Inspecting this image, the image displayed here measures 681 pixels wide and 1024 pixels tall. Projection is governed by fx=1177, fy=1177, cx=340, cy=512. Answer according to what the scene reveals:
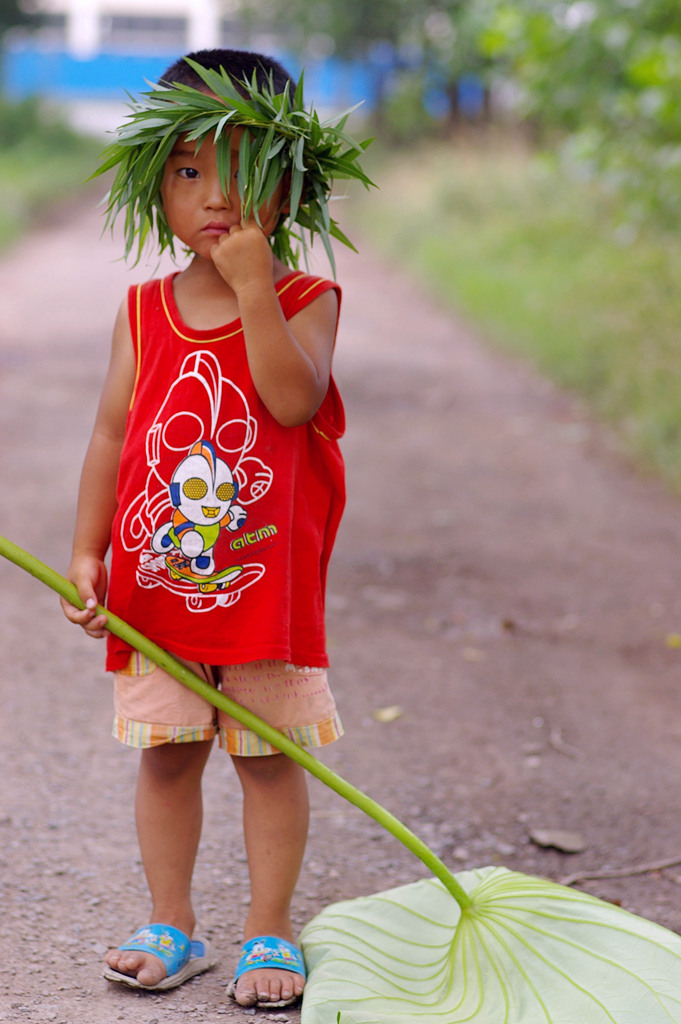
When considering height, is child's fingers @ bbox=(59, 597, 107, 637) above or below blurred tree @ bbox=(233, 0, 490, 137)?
below

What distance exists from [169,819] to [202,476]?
0.59 m

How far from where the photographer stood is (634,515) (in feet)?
15.4

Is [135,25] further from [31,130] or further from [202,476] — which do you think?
[202,476]

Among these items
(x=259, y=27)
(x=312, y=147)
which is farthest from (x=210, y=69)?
(x=259, y=27)

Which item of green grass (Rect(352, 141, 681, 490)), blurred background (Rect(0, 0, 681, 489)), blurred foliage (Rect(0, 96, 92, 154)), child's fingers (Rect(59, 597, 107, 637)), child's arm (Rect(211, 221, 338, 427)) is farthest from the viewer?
blurred foliage (Rect(0, 96, 92, 154))

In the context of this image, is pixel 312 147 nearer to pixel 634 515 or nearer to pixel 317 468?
pixel 317 468

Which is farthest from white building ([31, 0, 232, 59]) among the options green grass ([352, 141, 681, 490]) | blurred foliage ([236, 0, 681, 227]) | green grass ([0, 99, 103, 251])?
blurred foliage ([236, 0, 681, 227])

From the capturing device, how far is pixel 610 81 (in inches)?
294

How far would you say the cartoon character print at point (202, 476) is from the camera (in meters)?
1.74

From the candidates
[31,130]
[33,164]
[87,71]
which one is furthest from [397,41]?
[87,71]

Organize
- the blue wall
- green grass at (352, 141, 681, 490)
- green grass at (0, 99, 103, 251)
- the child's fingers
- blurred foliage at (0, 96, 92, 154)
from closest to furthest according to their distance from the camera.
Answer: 1. the child's fingers
2. green grass at (352, 141, 681, 490)
3. green grass at (0, 99, 103, 251)
4. blurred foliage at (0, 96, 92, 154)
5. the blue wall

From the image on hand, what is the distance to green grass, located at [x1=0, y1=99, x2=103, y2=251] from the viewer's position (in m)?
16.2

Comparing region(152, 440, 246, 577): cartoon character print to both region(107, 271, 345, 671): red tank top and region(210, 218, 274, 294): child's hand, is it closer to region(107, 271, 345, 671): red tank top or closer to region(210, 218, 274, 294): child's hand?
region(107, 271, 345, 671): red tank top

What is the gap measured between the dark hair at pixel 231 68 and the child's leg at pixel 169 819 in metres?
1.04
